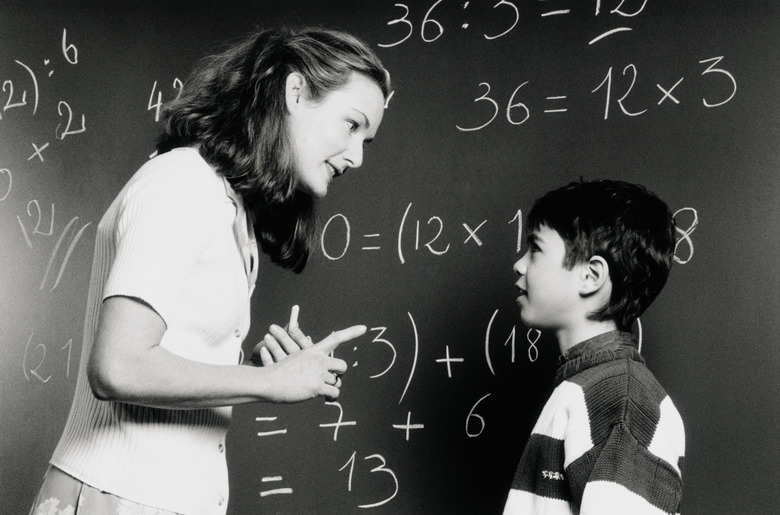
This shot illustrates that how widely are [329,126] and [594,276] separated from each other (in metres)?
0.56

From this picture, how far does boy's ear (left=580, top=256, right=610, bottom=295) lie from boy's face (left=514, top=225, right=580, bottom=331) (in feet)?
0.04

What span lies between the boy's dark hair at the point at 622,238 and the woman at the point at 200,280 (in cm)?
46

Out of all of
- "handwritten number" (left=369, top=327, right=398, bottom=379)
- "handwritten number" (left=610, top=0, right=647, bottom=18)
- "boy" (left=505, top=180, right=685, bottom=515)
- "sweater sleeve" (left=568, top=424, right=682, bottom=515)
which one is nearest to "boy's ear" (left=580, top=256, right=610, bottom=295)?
"boy" (left=505, top=180, right=685, bottom=515)

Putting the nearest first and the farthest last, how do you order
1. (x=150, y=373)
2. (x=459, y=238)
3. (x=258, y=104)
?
(x=150, y=373)
(x=258, y=104)
(x=459, y=238)

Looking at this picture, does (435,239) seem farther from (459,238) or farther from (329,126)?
(329,126)

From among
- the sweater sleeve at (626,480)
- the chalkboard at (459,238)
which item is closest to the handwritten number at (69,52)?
the chalkboard at (459,238)

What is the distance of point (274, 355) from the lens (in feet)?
3.53

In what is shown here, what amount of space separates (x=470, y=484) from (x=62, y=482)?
3.32 ft

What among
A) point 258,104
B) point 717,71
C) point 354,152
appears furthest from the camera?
point 717,71

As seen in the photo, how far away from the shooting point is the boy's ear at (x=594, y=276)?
138 centimetres

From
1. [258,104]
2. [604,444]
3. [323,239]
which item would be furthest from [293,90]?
[323,239]

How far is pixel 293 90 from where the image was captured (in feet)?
3.60

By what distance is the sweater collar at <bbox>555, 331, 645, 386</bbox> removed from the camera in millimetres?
1318

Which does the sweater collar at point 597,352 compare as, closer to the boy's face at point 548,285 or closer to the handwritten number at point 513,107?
the boy's face at point 548,285
